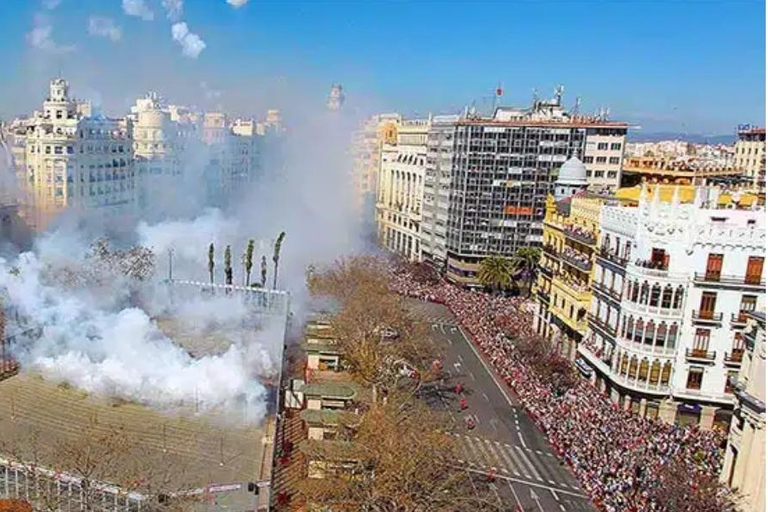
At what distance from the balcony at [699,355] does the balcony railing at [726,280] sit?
300 cm

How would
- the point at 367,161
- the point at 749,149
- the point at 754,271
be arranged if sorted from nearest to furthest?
1. the point at 754,271
2. the point at 367,161
3. the point at 749,149

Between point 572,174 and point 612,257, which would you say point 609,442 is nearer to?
point 612,257

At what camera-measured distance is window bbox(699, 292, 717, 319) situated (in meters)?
32.6

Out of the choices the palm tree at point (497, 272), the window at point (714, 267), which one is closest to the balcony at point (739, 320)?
the window at point (714, 267)

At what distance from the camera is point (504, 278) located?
5778 centimetres

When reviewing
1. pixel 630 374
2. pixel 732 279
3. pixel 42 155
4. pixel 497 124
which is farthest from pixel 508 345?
pixel 42 155

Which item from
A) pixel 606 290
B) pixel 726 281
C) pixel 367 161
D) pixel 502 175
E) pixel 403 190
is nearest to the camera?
pixel 726 281

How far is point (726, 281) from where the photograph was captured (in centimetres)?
3231

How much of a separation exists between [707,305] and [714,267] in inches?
66.5

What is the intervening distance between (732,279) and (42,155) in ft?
178

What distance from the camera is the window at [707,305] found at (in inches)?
1283

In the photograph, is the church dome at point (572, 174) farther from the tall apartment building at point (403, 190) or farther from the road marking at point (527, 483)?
the road marking at point (527, 483)

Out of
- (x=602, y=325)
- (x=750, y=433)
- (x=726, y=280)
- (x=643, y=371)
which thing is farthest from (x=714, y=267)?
(x=750, y=433)

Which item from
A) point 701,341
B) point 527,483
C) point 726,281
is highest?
point 726,281
